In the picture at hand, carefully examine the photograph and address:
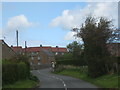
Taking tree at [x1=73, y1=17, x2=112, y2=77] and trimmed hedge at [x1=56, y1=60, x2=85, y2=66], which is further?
trimmed hedge at [x1=56, y1=60, x2=85, y2=66]

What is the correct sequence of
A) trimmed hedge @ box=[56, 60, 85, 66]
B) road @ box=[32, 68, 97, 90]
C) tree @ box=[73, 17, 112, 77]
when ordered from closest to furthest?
road @ box=[32, 68, 97, 90] < tree @ box=[73, 17, 112, 77] < trimmed hedge @ box=[56, 60, 85, 66]

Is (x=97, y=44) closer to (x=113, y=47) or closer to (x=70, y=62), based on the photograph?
(x=113, y=47)

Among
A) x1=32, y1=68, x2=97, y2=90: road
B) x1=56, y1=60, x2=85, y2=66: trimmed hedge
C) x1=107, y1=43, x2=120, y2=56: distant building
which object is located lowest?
x1=32, y1=68, x2=97, y2=90: road

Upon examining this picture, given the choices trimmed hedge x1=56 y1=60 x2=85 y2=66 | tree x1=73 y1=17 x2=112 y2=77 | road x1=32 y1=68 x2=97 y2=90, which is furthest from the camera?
trimmed hedge x1=56 y1=60 x2=85 y2=66

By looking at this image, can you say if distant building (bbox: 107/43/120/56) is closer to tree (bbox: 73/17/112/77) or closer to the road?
tree (bbox: 73/17/112/77)

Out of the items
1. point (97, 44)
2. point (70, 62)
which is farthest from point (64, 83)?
point (70, 62)

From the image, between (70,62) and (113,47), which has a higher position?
(113,47)

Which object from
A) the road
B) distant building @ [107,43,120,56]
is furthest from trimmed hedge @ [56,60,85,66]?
distant building @ [107,43,120,56]

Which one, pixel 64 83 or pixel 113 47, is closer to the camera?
pixel 64 83

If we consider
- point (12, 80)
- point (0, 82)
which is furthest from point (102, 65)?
point (0, 82)

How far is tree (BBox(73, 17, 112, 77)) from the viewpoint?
147 ft

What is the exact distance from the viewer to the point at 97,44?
44969 mm

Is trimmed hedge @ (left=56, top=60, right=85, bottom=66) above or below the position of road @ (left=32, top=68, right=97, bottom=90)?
above

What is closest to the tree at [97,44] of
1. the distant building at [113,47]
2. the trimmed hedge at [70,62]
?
the distant building at [113,47]
